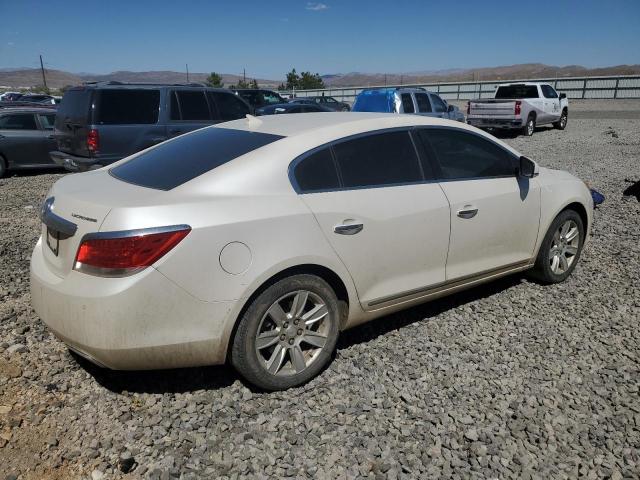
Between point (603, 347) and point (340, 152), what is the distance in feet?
7.68

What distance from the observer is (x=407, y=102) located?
14961 mm

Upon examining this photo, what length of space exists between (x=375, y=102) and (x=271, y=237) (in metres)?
12.7

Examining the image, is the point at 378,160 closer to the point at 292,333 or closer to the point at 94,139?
the point at 292,333

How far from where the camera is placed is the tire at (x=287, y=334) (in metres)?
3.00

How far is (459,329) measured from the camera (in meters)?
4.06

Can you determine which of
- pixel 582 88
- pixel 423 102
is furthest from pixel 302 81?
pixel 423 102

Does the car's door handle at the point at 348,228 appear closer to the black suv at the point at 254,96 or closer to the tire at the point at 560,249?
the tire at the point at 560,249

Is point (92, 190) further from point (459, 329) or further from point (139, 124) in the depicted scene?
point (139, 124)

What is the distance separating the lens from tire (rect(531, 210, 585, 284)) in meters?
4.68

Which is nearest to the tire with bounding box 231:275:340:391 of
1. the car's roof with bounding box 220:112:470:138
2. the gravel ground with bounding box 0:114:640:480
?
the gravel ground with bounding box 0:114:640:480

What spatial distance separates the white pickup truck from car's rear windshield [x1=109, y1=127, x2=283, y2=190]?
1649cm

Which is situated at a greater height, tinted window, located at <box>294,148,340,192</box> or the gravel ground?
tinted window, located at <box>294,148,340,192</box>

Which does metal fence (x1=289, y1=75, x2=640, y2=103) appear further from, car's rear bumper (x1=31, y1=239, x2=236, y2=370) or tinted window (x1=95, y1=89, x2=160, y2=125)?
car's rear bumper (x1=31, y1=239, x2=236, y2=370)

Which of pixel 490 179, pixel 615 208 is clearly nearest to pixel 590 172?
pixel 615 208
